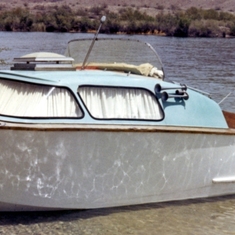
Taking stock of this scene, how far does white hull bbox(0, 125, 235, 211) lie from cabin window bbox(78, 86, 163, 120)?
29 centimetres

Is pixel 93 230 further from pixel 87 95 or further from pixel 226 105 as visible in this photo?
pixel 226 105

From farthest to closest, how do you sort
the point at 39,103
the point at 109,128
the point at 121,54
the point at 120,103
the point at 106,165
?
the point at 121,54
the point at 120,103
the point at 106,165
the point at 109,128
the point at 39,103

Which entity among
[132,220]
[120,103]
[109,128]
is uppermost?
[120,103]

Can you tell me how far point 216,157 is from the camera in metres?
8.93

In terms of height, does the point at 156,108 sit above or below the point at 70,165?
above

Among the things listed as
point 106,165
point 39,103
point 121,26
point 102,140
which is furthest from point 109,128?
point 121,26

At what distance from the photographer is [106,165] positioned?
315 inches

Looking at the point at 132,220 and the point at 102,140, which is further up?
the point at 102,140

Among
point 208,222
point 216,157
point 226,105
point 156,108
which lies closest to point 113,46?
point 156,108

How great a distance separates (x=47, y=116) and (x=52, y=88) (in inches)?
14.5

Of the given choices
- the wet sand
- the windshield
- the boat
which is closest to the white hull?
the boat

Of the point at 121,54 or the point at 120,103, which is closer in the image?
the point at 120,103

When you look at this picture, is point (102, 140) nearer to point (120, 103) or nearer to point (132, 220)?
point (120, 103)

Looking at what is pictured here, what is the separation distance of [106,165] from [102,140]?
36 cm
